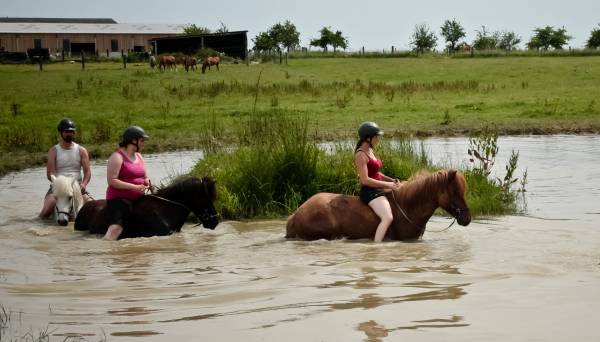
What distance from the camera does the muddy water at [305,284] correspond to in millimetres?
6570

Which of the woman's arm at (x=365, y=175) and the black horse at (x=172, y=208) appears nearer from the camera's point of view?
the woman's arm at (x=365, y=175)

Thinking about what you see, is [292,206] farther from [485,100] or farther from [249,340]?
[485,100]

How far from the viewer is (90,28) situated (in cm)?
9250

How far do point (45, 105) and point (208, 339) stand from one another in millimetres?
26455

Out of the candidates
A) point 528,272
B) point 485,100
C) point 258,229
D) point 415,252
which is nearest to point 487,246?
point 415,252

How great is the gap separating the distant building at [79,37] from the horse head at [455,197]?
263ft

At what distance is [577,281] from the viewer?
8086mm

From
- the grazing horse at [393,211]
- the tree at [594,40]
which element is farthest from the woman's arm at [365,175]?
the tree at [594,40]

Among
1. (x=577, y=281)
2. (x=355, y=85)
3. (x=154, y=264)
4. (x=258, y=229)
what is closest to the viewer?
(x=577, y=281)

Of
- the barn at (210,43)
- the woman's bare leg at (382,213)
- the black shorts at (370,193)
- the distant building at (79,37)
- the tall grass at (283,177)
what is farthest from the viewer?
the distant building at (79,37)

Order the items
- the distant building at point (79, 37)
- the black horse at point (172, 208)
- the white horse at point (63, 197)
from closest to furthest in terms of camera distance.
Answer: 1. the black horse at point (172, 208)
2. the white horse at point (63, 197)
3. the distant building at point (79, 37)

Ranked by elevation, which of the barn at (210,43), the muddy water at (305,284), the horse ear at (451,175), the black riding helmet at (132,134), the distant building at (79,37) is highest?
the distant building at (79,37)

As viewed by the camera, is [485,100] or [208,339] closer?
[208,339]

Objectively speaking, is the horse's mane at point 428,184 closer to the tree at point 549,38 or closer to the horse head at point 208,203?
the horse head at point 208,203
